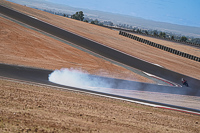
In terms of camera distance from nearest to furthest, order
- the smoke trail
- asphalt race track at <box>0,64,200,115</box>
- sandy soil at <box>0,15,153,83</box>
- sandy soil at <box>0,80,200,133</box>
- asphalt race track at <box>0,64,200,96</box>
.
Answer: sandy soil at <box>0,80,200,133</box>
asphalt race track at <box>0,64,200,115</box>
asphalt race track at <box>0,64,200,96</box>
the smoke trail
sandy soil at <box>0,15,153,83</box>

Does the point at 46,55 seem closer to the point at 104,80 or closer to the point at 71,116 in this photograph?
the point at 104,80

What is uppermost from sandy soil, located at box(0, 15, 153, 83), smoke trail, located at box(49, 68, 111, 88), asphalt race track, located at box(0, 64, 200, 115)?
sandy soil, located at box(0, 15, 153, 83)

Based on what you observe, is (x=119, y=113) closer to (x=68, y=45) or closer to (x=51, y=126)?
(x=51, y=126)

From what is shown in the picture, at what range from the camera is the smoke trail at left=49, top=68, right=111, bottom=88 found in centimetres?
1952

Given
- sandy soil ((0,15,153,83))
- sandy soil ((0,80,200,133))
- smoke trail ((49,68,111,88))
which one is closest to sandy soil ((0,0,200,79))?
sandy soil ((0,15,153,83))

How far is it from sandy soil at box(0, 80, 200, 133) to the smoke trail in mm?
5029

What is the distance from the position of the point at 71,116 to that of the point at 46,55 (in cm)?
1897

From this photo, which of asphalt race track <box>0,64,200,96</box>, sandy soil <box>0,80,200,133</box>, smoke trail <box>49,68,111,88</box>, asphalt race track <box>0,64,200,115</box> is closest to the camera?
sandy soil <box>0,80,200,133</box>

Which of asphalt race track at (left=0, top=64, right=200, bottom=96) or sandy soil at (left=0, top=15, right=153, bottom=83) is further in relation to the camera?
sandy soil at (left=0, top=15, right=153, bottom=83)

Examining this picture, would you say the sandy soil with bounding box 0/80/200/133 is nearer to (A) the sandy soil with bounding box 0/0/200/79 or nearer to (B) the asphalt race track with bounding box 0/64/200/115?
(B) the asphalt race track with bounding box 0/64/200/115

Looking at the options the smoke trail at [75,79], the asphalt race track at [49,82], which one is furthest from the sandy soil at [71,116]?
the smoke trail at [75,79]

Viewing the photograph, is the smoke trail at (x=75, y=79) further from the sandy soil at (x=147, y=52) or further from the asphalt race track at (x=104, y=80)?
the sandy soil at (x=147, y=52)

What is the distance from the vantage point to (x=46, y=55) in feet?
94.0

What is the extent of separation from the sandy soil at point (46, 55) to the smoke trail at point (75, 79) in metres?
1.65
